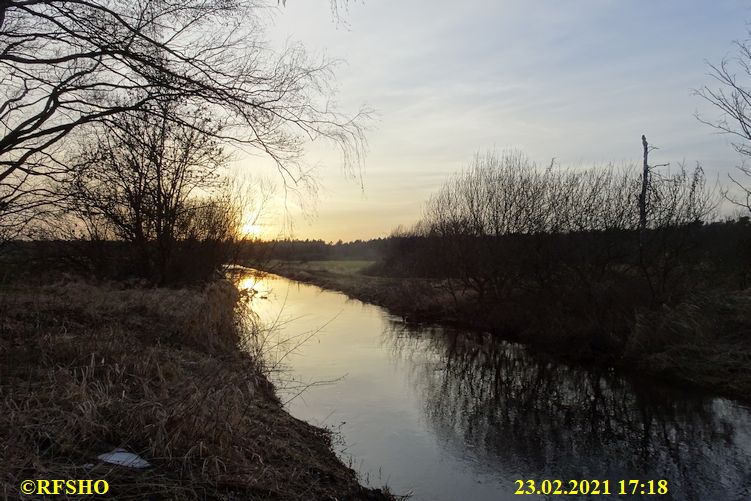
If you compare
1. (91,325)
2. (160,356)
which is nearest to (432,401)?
(160,356)

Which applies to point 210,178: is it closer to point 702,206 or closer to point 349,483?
point 349,483

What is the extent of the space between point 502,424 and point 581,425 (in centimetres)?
152

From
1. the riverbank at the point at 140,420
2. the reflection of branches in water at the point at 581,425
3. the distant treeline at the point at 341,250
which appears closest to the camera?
the riverbank at the point at 140,420

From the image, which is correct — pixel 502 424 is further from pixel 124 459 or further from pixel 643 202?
pixel 643 202

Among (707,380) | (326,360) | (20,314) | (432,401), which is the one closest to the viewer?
A: (20,314)

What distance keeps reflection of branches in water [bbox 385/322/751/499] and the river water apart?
1.1 inches

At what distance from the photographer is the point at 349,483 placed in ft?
18.3

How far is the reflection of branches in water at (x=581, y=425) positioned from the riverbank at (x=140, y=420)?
3037 mm

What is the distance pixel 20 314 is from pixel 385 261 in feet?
142

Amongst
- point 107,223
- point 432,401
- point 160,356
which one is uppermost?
point 107,223

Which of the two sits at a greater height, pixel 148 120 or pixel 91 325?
pixel 148 120

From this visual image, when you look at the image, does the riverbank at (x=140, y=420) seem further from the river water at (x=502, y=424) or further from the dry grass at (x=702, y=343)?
the dry grass at (x=702, y=343)

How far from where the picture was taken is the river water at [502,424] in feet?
22.8

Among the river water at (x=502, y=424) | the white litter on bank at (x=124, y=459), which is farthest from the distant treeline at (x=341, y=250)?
the white litter on bank at (x=124, y=459)
